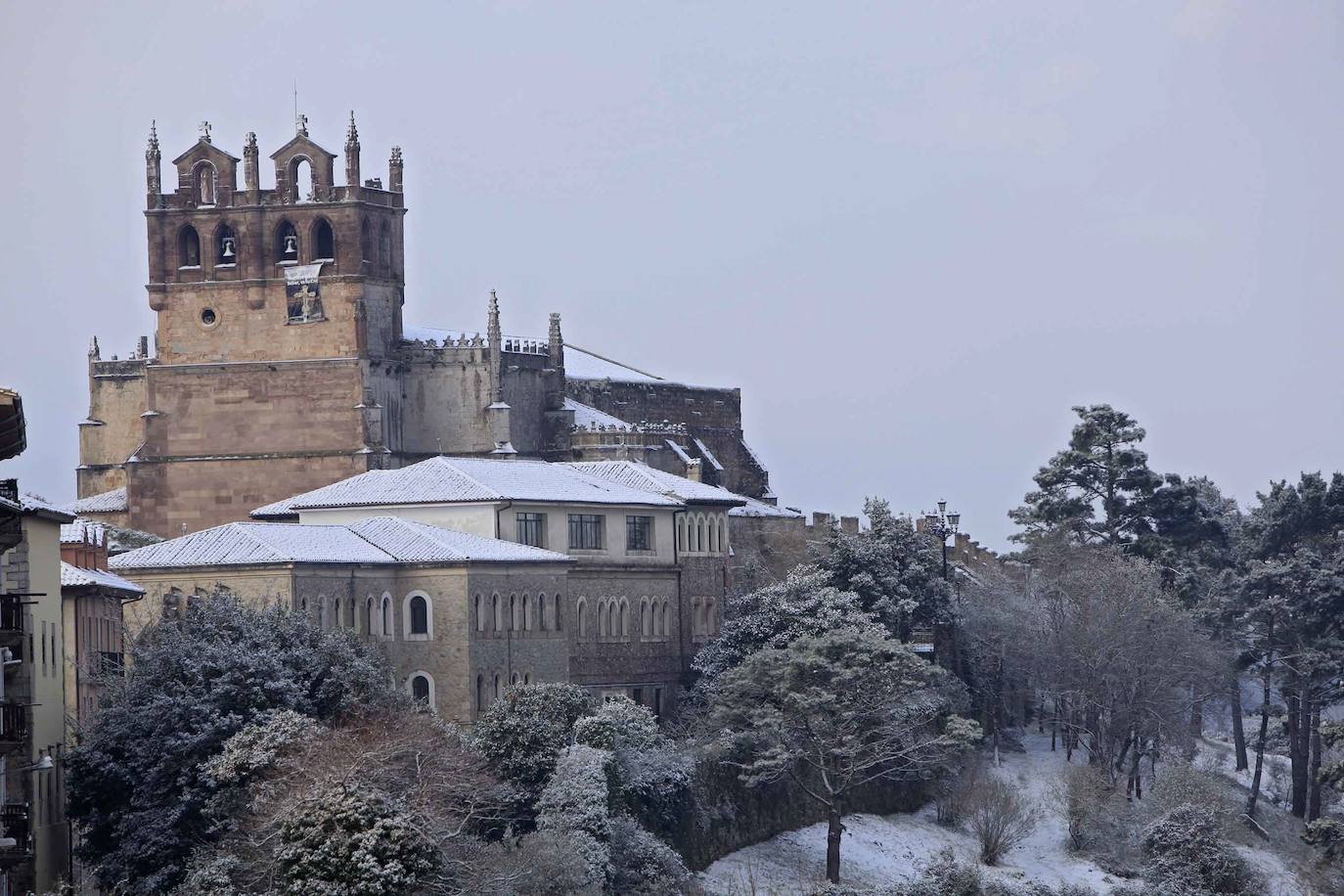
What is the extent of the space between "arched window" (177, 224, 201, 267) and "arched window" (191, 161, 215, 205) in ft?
3.36

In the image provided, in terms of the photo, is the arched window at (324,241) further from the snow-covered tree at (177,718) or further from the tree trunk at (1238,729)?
the snow-covered tree at (177,718)

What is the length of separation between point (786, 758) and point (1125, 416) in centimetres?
3584

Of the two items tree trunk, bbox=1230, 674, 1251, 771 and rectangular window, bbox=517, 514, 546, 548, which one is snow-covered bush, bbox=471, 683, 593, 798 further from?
tree trunk, bbox=1230, 674, 1251, 771

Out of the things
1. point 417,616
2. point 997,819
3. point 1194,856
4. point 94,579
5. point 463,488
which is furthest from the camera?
point 463,488

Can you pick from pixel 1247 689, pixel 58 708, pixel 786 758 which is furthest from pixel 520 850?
pixel 1247 689

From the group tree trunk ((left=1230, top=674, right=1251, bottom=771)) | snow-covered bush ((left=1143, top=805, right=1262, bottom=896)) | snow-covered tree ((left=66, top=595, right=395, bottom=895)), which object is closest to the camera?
snow-covered tree ((left=66, top=595, right=395, bottom=895))

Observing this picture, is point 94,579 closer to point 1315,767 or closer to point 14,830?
point 14,830

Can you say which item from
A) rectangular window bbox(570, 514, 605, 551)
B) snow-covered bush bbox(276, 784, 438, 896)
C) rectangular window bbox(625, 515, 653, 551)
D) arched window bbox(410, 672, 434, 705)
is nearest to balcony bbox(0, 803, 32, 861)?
snow-covered bush bbox(276, 784, 438, 896)

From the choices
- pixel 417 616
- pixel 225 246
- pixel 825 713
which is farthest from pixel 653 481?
pixel 225 246

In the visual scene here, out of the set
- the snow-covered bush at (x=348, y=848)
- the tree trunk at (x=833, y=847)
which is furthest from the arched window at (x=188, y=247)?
the snow-covered bush at (x=348, y=848)

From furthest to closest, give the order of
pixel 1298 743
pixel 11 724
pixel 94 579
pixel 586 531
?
pixel 1298 743
pixel 586 531
pixel 94 579
pixel 11 724

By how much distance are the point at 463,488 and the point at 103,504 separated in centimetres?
2201

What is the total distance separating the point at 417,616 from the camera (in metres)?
87.1

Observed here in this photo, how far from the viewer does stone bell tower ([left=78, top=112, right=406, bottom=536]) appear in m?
110
